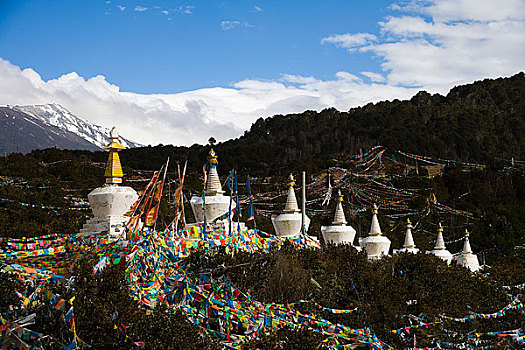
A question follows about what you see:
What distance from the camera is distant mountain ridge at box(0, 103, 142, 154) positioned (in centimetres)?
10288

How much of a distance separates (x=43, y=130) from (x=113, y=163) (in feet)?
388

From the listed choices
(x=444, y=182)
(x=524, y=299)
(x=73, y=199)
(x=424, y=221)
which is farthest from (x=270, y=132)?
(x=524, y=299)

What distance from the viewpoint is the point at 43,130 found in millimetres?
124375

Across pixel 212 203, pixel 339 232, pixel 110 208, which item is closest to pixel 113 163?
pixel 110 208

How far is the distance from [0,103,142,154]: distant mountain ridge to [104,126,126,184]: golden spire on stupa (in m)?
56.5

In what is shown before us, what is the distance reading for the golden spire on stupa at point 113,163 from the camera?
44.4 ft

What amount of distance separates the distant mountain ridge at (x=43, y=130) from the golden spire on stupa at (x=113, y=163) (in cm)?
5649

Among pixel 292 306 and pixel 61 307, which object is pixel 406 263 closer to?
pixel 292 306

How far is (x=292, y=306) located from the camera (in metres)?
13.2

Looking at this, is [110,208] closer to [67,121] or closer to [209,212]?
[209,212]

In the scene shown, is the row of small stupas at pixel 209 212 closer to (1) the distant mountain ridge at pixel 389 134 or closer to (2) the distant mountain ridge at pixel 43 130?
(1) the distant mountain ridge at pixel 389 134

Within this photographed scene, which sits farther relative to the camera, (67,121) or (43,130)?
(67,121)

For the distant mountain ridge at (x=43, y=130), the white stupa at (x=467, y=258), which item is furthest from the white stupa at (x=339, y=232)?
the distant mountain ridge at (x=43, y=130)

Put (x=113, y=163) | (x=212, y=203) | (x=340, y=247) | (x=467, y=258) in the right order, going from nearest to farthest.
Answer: (x=113, y=163) < (x=212, y=203) < (x=340, y=247) < (x=467, y=258)
